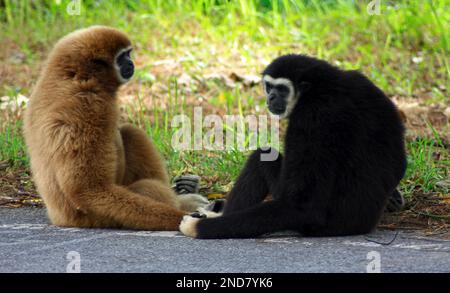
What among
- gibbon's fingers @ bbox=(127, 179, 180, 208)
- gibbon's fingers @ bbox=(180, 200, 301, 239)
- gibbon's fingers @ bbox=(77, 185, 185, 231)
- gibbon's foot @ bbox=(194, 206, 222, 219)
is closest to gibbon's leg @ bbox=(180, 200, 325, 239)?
gibbon's fingers @ bbox=(180, 200, 301, 239)

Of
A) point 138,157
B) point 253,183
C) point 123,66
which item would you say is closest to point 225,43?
point 138,157

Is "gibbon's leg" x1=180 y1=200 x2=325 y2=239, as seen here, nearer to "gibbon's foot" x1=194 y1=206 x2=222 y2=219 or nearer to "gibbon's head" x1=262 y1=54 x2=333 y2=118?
"gibbon's foot" x1=194 y1=206 x2=222 y2=219

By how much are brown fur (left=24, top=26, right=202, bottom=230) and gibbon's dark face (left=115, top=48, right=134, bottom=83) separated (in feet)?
0.13

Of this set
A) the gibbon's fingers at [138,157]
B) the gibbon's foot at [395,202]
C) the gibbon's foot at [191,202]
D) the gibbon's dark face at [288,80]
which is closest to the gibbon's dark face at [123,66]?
the gibbon's fingers at [138,157]

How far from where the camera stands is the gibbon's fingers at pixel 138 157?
243 inches

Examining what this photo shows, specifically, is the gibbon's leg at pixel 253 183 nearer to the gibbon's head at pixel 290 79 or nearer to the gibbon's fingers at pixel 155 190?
the gibbon's head at pixel 290 79

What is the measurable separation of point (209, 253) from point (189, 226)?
545mm

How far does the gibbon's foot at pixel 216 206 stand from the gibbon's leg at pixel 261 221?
0.93 meters

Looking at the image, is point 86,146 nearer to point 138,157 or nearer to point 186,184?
point 138,157

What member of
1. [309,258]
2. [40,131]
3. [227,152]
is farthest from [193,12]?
[309,258]

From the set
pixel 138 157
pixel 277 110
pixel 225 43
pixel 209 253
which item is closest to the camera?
pixel 209 253

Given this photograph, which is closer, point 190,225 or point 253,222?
point 253,222

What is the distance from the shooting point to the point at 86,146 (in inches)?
217

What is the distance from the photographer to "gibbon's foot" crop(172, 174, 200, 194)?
672cm
